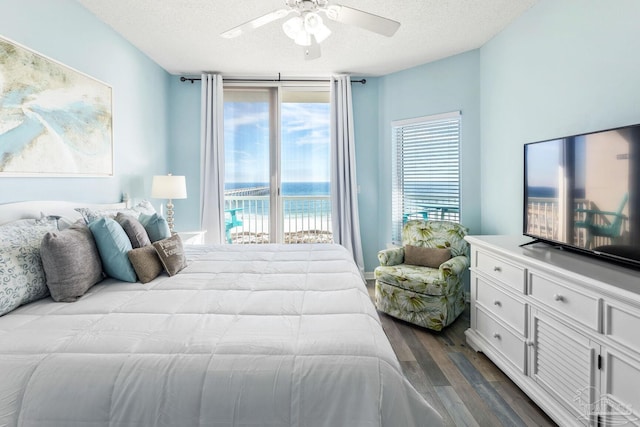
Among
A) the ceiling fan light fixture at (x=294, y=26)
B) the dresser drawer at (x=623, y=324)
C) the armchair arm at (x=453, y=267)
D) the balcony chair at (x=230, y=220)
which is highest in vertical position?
the ceiling fan light fixture at (x=294, y=26)

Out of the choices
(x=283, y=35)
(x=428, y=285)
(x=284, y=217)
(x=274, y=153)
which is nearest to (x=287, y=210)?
(x=284, y=217)

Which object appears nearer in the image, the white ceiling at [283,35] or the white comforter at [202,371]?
the white comforter at [202,371]

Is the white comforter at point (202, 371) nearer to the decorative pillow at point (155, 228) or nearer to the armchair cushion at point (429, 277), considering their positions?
the decorative pillow at point (155, 228)

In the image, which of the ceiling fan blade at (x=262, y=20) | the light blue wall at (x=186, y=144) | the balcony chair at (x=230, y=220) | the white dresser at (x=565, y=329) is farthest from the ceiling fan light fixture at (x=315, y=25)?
the balcony chair at (x=230, y=220)

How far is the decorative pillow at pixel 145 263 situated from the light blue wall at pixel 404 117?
2.90 metres

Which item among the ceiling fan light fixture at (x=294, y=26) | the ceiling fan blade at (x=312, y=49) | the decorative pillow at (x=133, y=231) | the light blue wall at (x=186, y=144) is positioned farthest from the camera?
the light blue wall at (x=186, y=144)

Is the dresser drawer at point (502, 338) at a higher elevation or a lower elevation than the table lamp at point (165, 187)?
lower

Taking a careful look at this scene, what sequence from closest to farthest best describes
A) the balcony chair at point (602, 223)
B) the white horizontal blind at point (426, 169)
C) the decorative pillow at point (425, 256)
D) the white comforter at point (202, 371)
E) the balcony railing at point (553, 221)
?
the white comforter at point (202, 371) < the balcony chair at point (602, 223) < the balcony railing at point (553, 221) < the decorative pillow at point (425, 256) < the white horizontal blind at point (426, 169)

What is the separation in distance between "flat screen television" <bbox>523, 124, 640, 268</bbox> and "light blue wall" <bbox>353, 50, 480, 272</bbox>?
1.38 meters

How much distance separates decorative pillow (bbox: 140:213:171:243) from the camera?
231cm

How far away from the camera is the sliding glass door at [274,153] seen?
431cm

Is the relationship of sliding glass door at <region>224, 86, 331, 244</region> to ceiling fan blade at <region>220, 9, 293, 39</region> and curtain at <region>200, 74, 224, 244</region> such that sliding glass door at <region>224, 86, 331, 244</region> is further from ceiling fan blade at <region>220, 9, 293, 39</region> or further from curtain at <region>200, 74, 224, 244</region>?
ceiling fan blade at <region>220, 9, 293, 39</region>

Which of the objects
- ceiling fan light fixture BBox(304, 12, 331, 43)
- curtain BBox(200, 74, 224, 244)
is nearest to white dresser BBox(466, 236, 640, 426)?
ceiling fan light fixture BBox(304, 12, 331, 43)

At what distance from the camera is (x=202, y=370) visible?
1.06m
